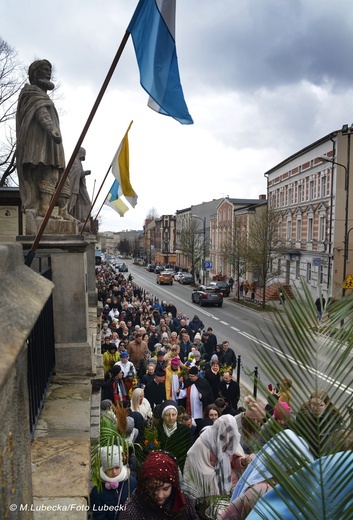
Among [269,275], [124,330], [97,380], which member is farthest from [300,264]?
[97,380]

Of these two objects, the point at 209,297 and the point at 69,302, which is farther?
the point at 209,297

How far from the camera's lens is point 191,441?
510cm

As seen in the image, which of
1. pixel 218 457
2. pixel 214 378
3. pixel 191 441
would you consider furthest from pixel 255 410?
pixel 214 378

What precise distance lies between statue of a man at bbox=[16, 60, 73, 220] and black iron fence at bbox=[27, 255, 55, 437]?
1061 millimetres

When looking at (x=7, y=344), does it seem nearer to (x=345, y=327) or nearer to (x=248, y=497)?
(x=345, y=327)

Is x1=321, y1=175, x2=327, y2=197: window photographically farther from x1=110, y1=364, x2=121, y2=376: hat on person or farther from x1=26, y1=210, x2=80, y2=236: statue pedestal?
x1=26, y1=210, x2=80, y2=236: statue pedestal

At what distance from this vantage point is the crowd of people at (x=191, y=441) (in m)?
1.14

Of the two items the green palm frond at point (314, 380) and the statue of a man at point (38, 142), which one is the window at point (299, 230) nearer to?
the statue of a man at point (38, 142)

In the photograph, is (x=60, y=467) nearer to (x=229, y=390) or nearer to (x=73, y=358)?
(x=73, y=358)

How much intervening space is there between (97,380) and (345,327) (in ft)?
15.2

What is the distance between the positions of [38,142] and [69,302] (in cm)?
207

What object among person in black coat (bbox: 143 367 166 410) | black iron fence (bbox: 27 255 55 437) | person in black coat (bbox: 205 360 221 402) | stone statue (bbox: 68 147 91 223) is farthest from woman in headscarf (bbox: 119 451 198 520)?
stone statue (bbox: 68 147 91 223)

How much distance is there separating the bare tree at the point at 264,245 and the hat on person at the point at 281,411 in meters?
30.7

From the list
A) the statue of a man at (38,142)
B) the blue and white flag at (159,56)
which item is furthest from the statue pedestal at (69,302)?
the blue and white flag at (159,56)
